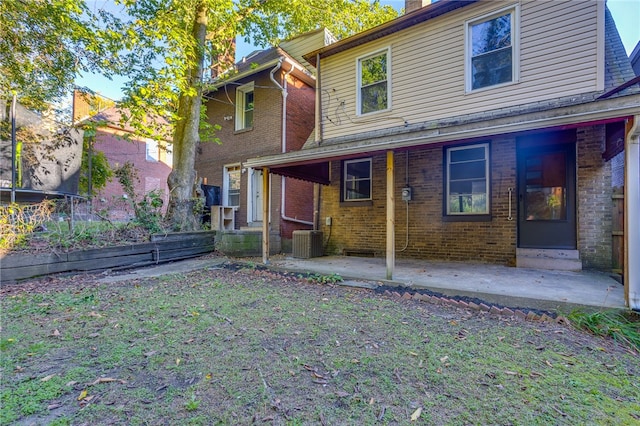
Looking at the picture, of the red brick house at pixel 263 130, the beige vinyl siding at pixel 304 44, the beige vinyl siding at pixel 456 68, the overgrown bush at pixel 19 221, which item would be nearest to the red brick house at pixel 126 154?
the red brick house at pixel 263 130

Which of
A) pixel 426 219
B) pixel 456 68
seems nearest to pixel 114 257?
pixel 426 219

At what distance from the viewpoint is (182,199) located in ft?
27.0

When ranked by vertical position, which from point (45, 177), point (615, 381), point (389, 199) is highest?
point (45, 177)

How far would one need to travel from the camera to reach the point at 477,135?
409cm

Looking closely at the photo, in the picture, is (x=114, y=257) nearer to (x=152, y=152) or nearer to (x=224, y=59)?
(x=224, y=59)

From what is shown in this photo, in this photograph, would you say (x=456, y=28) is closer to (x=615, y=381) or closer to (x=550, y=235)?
(x=550, y=235)

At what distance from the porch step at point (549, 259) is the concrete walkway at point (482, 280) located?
0.27m

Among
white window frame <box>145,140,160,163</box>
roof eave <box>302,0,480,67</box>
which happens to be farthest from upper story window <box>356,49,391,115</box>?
white window frame <box>145,140,160,163</box>

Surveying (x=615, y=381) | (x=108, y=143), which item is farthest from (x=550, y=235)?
(x=108, y=143)

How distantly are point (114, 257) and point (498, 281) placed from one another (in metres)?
7.04

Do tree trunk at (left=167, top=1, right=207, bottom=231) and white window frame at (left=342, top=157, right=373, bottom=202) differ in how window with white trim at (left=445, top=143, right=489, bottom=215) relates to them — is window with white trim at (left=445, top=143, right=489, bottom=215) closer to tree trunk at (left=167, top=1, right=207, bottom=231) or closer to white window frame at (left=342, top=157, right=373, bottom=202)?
white window frame at (left=342, top=157, right=373, bottom=202)

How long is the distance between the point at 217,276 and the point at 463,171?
5648 mm

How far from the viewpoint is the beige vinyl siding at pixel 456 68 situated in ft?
16.9

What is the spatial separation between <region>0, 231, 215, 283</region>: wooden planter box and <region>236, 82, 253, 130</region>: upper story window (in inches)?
168
